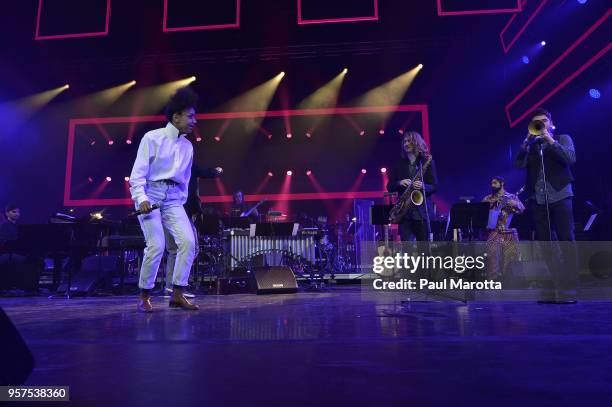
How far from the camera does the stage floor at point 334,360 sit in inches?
52.2

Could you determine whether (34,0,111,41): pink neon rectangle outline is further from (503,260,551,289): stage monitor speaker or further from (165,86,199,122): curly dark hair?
(503,260,551,289): stage monitor speaker

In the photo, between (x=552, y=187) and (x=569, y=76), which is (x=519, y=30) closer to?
(x=569, y=76)

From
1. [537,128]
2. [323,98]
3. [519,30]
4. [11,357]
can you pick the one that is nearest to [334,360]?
[11,357]

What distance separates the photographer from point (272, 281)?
21.2 ft

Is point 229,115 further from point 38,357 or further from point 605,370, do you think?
point 605,370

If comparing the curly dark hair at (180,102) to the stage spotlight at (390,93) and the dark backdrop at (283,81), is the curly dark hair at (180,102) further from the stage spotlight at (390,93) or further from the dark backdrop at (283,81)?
the stage spotlight at (390,93)

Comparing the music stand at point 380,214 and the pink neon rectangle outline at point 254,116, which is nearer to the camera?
the music stand at point 380,214

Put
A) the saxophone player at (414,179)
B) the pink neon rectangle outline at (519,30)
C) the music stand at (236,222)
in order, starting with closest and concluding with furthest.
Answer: the saxophone player at (414,179) → the music stand at (236,222) → the pink neon rectangle outline at (519,30)

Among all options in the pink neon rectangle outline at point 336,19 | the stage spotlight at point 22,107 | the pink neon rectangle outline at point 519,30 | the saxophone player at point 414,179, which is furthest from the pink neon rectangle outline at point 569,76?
the stage spotlight at point 22,107

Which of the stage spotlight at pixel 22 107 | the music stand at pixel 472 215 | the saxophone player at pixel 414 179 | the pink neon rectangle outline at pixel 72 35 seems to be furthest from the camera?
the stage spotlight at pixel 22 107

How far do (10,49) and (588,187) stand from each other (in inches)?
544

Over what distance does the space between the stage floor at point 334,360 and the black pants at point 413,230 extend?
166 cm

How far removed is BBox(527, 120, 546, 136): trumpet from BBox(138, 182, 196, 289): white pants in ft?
11.9

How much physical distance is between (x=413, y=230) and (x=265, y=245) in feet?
13.5
